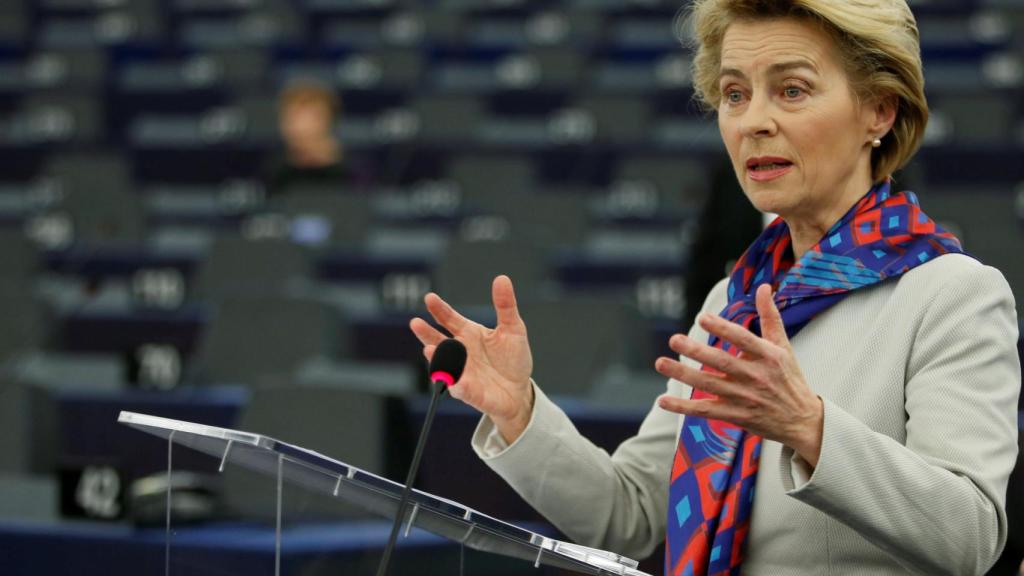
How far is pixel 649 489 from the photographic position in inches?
65.2

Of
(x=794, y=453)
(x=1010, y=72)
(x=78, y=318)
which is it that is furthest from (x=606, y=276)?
(x=794, y=453)

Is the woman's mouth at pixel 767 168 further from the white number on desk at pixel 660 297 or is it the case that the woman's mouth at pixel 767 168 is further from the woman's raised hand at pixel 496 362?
the white number on desk at pixel 660 297

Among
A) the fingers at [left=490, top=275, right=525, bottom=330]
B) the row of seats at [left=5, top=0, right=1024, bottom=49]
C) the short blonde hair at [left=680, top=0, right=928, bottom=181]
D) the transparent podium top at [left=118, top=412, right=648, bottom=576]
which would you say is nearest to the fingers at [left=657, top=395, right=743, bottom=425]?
the transparent podium top at [left=118, top=412, right=648, bottom=576]

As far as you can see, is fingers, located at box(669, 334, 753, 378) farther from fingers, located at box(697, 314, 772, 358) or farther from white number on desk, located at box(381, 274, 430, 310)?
white number on desk, located at box(381, 274, 430, 310)

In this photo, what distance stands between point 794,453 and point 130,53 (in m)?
7.61

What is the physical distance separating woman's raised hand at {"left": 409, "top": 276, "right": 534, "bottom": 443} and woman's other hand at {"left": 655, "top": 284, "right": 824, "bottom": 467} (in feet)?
1.05

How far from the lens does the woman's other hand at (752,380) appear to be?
Answer: 3.88 feet

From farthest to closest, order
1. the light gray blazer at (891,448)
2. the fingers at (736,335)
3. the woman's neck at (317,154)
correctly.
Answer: the woman's neck at (317,154)
the light gray blazer at (891,448)
the fingers at (736,335)

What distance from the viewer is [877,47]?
56.8 inches

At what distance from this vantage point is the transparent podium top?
51.1 inches

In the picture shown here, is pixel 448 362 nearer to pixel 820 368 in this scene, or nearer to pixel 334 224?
pixel 820 368

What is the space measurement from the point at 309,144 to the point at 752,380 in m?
4.54

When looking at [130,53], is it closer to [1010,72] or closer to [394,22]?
[394,22]

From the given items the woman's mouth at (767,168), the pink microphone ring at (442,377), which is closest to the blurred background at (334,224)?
the pink microphone ring at (442,377)
